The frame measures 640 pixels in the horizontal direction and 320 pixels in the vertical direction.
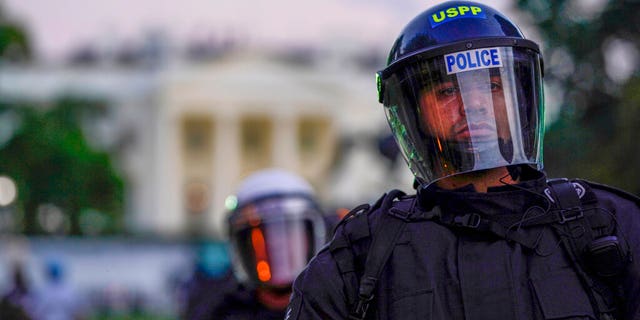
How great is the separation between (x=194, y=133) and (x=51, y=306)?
75.0 metres

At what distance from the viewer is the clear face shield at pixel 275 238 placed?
6301 millimetres

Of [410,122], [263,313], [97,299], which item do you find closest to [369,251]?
[410,122]

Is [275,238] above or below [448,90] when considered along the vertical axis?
below

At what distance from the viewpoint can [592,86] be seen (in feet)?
34.6

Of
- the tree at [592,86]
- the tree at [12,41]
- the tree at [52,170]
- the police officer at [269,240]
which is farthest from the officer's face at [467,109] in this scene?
the tree at [12,41]

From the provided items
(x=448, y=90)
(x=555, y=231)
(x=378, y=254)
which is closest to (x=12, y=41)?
(x=448, y=90)

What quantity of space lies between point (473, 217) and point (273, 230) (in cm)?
365

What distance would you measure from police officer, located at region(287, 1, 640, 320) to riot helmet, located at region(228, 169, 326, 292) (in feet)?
9.76

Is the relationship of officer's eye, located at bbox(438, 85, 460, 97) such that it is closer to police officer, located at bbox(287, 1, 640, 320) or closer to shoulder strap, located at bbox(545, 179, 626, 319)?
police officer, located at bbox(287, 1, 640, 320)

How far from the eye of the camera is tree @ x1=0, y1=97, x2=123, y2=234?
60656 mm

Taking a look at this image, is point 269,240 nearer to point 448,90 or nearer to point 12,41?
point 448,90

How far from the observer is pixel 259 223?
6.65 meters

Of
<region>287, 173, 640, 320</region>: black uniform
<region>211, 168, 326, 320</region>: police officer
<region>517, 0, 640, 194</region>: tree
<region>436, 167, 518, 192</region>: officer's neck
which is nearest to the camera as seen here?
<region>287, 173, 640, 320</region>: black uniform

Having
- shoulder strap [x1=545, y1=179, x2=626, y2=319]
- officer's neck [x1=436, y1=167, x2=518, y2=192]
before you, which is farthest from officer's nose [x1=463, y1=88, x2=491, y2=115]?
shoulder strap [x1=545, y1=179, x2=626, y2=319]
